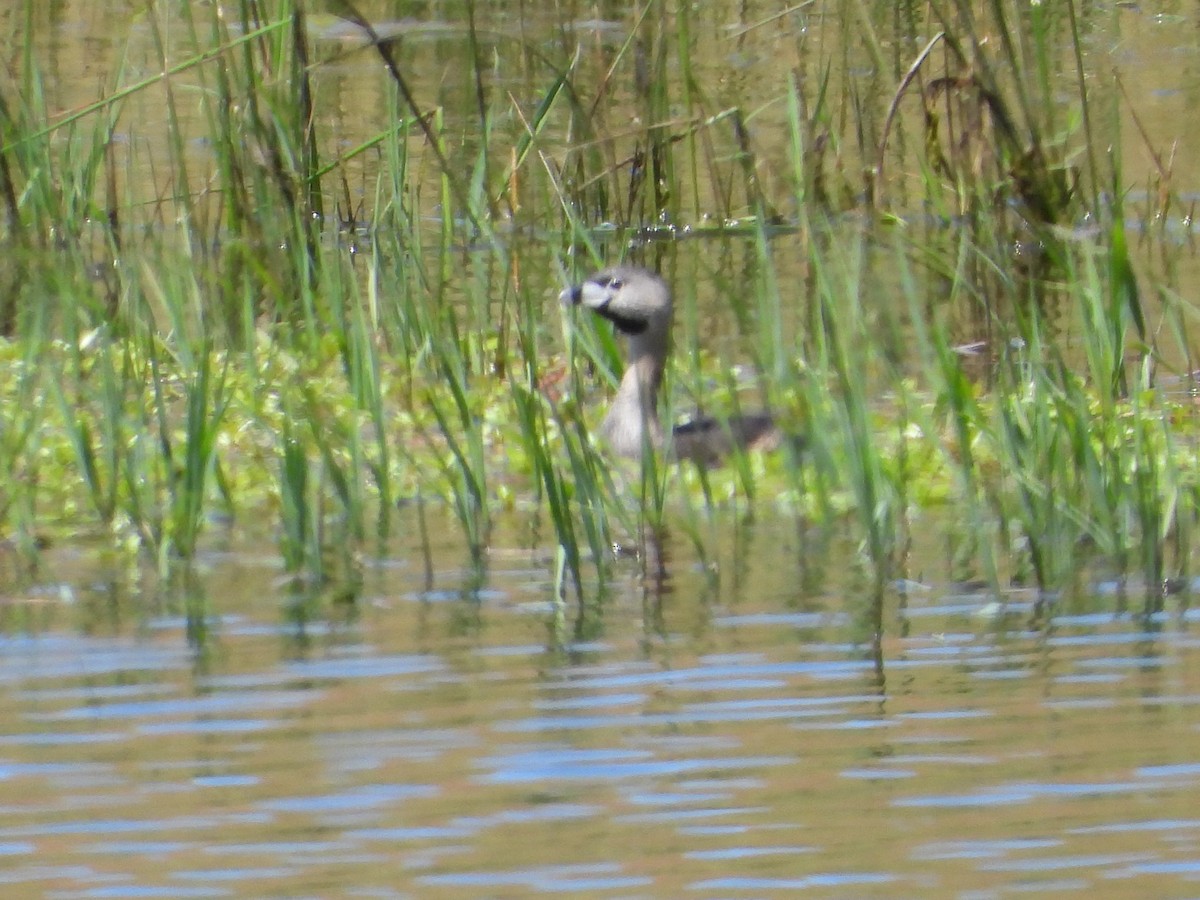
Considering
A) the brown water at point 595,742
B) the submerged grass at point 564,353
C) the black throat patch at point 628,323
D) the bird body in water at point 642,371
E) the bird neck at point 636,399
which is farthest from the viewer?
the black throat patch at point 628,323

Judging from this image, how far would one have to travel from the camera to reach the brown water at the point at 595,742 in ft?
9.79

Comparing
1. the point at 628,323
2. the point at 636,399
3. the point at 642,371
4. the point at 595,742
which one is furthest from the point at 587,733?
the point at 628,323

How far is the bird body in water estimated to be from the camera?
20.1 ft

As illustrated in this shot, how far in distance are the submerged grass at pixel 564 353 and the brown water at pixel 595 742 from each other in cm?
17

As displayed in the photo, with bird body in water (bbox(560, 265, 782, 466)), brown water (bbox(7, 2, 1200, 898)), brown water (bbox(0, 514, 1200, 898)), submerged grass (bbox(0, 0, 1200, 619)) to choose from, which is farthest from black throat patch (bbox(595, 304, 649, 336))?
brown water (bbox(0, 514, 1200, 898))

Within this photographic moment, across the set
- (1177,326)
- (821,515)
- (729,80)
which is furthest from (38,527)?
(729,80)

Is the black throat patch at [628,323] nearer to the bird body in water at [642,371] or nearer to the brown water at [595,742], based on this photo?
the bird body in water at [642,371]

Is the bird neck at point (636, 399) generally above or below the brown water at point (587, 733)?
above

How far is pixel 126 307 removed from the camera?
548 centimetres

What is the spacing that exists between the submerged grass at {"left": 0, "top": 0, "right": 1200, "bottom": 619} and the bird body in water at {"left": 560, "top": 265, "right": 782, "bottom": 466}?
10 centimetres

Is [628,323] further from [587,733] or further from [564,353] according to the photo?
[587,733]

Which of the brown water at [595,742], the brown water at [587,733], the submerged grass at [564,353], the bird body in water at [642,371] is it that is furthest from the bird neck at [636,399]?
the brown water at [595,742]

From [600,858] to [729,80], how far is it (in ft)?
33.4

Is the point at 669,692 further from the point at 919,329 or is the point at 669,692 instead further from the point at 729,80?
the point at 729,80
